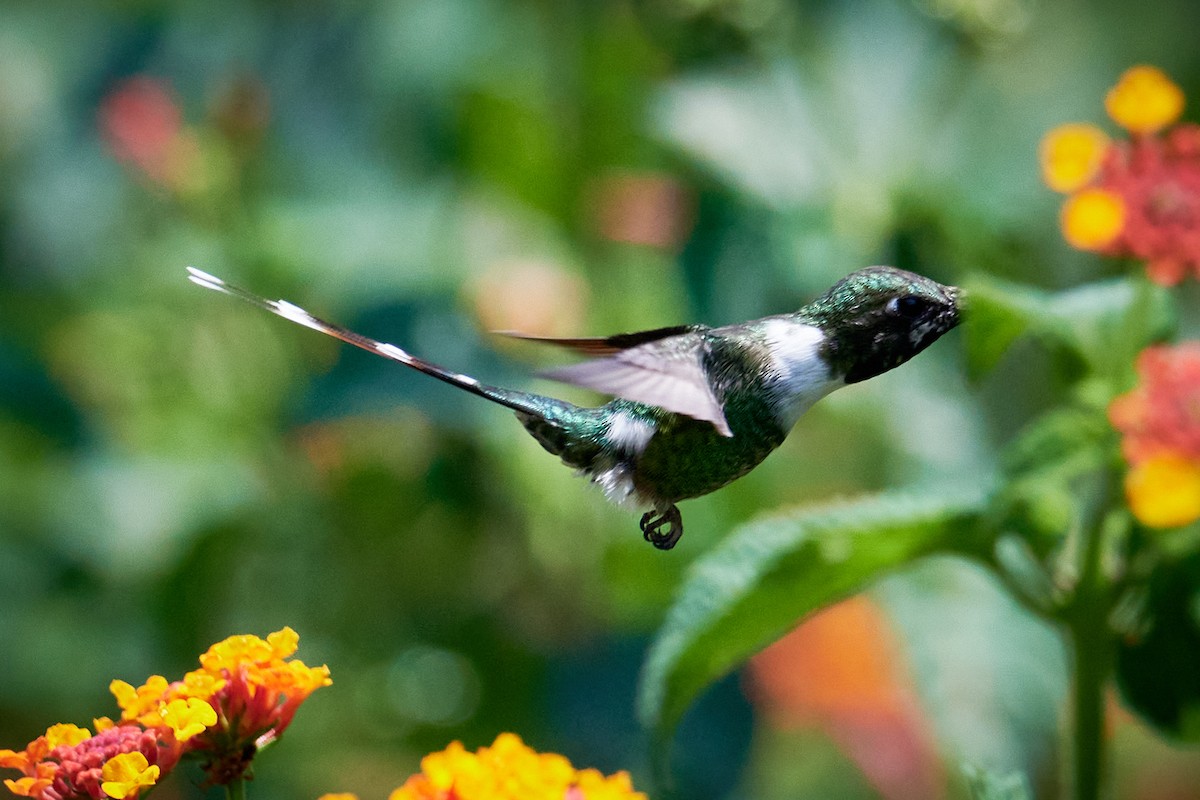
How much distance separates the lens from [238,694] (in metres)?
0.73

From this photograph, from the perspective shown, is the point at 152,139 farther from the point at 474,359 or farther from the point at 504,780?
the point at 504,780

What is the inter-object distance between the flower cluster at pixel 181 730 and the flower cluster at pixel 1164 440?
0.54m

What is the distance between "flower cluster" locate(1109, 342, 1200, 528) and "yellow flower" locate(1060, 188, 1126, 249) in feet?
0.30

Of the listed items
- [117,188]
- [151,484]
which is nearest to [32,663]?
[151,484]

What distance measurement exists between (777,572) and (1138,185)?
0.36m

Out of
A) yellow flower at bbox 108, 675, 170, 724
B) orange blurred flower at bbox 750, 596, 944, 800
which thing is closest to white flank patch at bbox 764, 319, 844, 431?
yellow flower at bbox 108, 675, 170, 724

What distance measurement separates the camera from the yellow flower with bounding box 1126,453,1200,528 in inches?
36.0

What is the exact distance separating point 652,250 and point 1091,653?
1020mm

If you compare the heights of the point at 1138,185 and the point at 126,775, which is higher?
the point at 1138,185

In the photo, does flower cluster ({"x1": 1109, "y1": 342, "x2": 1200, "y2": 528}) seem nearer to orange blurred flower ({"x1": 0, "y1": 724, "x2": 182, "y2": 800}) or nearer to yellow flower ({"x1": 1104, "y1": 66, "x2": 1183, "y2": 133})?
yellow flower ({"x1": 1104, "y1": 66, "x2": 1183, "y2": 133})

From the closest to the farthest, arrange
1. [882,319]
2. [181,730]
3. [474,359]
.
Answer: [181,730] < [882,319] < [474,359]

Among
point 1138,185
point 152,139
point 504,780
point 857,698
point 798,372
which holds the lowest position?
point 504,780

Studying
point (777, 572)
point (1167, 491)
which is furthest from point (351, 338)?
point (1167, 491)

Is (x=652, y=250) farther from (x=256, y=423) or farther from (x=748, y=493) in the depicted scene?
(x=256, y=423)
